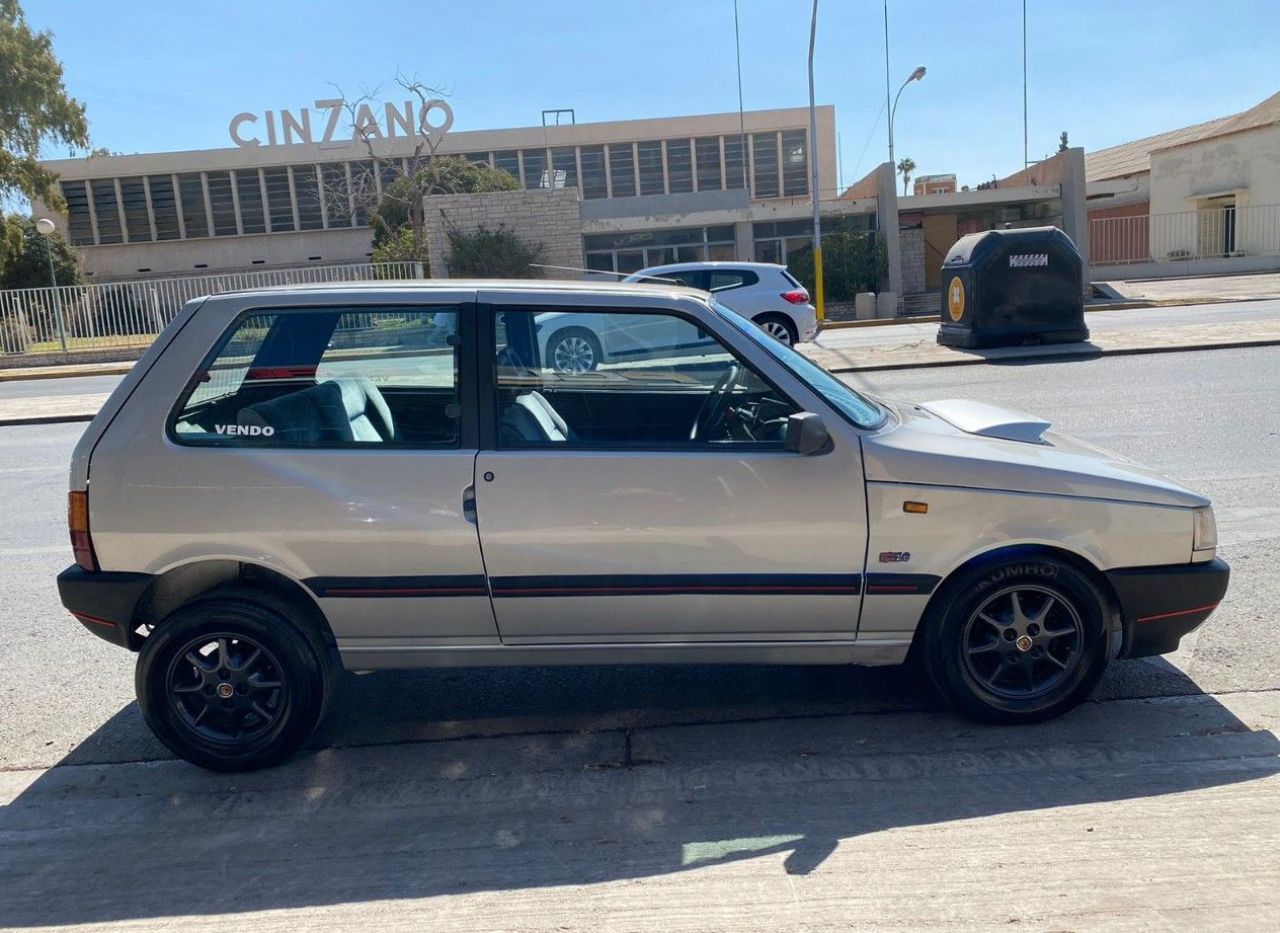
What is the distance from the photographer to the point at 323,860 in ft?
11.1

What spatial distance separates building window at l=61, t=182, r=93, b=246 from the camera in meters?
54.5

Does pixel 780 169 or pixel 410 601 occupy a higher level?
pixel 780 169

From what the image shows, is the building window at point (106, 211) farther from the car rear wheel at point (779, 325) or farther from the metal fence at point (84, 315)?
the car rear wheel at point (779, 325)

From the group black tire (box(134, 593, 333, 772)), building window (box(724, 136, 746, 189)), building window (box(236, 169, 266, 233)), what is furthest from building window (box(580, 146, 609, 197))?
black tire (box(134, 593, 333, 772))

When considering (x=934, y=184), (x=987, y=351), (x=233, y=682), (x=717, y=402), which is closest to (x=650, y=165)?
(x=934, y=184)

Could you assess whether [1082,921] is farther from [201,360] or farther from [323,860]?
[201,360]

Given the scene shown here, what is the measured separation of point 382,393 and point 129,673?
86.2 inches

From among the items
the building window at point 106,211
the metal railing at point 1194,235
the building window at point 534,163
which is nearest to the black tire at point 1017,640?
the metal railing at point 1194,235

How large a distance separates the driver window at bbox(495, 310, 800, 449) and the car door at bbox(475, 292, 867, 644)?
1cm

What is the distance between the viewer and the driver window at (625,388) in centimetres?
395

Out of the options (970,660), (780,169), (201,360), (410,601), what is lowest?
(970,660)

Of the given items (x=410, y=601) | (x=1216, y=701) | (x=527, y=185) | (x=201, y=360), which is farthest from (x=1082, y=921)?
(x=527, y=185)

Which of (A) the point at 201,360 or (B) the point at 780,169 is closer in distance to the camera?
(A) the point at 201,360

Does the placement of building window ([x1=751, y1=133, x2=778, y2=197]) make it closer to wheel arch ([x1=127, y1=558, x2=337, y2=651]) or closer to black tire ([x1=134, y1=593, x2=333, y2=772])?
wheel arch ([x1=127, y1=558, x2=337, y2=651])
